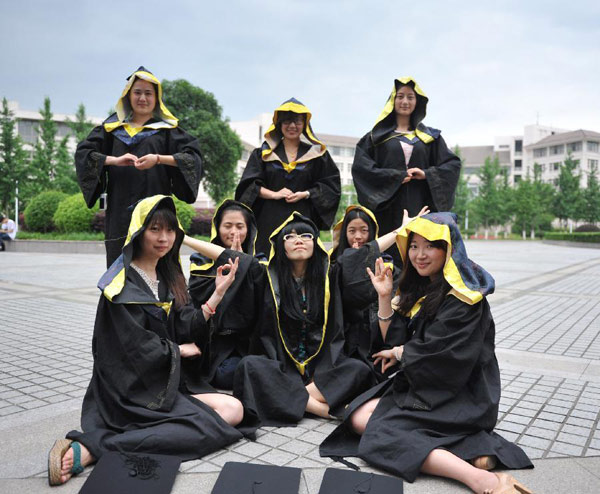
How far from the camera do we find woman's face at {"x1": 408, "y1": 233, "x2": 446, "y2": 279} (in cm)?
324

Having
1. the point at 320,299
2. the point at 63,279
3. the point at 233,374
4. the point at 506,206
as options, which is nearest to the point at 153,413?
the point at 233,374

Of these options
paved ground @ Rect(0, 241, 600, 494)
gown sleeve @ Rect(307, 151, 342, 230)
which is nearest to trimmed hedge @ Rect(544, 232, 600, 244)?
paved ground @ Rect(0, 241, 600, 494)

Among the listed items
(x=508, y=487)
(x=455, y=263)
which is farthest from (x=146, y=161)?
(x=508, y=487)

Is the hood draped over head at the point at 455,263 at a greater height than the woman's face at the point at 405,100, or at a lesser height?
lesser

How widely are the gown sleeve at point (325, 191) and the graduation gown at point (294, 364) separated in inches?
44.8

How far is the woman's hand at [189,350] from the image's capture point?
137 inches

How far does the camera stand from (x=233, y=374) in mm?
4020

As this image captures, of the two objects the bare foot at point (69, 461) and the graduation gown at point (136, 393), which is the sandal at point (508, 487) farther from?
the bare foot at point (69, 461)

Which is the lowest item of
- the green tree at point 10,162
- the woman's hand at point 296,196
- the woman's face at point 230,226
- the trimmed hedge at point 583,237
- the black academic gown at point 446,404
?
the trimmed hedge at point 583,237

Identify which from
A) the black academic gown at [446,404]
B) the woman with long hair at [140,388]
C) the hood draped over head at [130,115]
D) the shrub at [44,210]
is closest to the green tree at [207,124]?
the shrub at [44,210]

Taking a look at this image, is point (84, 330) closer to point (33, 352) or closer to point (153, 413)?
point (33, 352)

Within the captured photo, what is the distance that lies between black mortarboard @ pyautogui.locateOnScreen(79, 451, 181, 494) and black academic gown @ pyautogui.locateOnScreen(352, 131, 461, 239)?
314 centimetres

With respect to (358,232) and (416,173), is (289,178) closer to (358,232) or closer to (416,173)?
(358,232)

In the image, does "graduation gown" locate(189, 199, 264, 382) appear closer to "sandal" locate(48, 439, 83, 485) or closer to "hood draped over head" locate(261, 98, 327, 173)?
"sandal" locate(48, 439, 83, 485)
